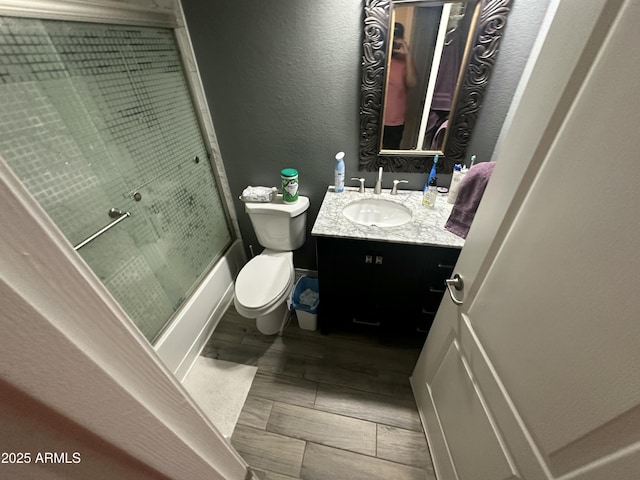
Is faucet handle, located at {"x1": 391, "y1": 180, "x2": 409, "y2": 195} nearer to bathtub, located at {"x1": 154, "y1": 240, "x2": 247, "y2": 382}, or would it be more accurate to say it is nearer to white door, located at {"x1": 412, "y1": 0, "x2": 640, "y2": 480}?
white door, located at {"x1": 412, "y1": 0, "x2": 640, "y2": 480}

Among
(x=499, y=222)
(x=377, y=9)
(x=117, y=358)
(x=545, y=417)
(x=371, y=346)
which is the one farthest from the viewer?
(x=371, y=346)

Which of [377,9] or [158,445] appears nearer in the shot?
[158,445]

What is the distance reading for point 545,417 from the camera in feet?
1.63

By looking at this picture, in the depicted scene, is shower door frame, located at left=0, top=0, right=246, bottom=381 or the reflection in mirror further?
the reflection in mirror

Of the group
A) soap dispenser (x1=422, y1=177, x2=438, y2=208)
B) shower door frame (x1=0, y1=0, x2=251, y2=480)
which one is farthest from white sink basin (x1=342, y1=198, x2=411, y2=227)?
shower door frame (x1=0, y1=0, x2=251, y2=480)

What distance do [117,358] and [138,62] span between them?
1381 millimetres

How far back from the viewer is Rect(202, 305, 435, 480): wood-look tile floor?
3.64 ft

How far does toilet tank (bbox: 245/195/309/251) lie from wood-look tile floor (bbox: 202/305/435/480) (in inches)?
23.1

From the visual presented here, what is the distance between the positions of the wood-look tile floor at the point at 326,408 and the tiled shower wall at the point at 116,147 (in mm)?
639

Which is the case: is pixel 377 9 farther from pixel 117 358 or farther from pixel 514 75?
pixel 117 358

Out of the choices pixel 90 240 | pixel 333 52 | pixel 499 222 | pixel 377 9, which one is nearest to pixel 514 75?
pixel 377 9

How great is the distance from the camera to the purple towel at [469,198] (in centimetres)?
109

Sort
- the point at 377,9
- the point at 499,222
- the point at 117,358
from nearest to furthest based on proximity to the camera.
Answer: the point at 117,358 < the point at 499,222 < the point at 377,9

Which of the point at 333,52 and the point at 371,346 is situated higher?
the point at 333,52
